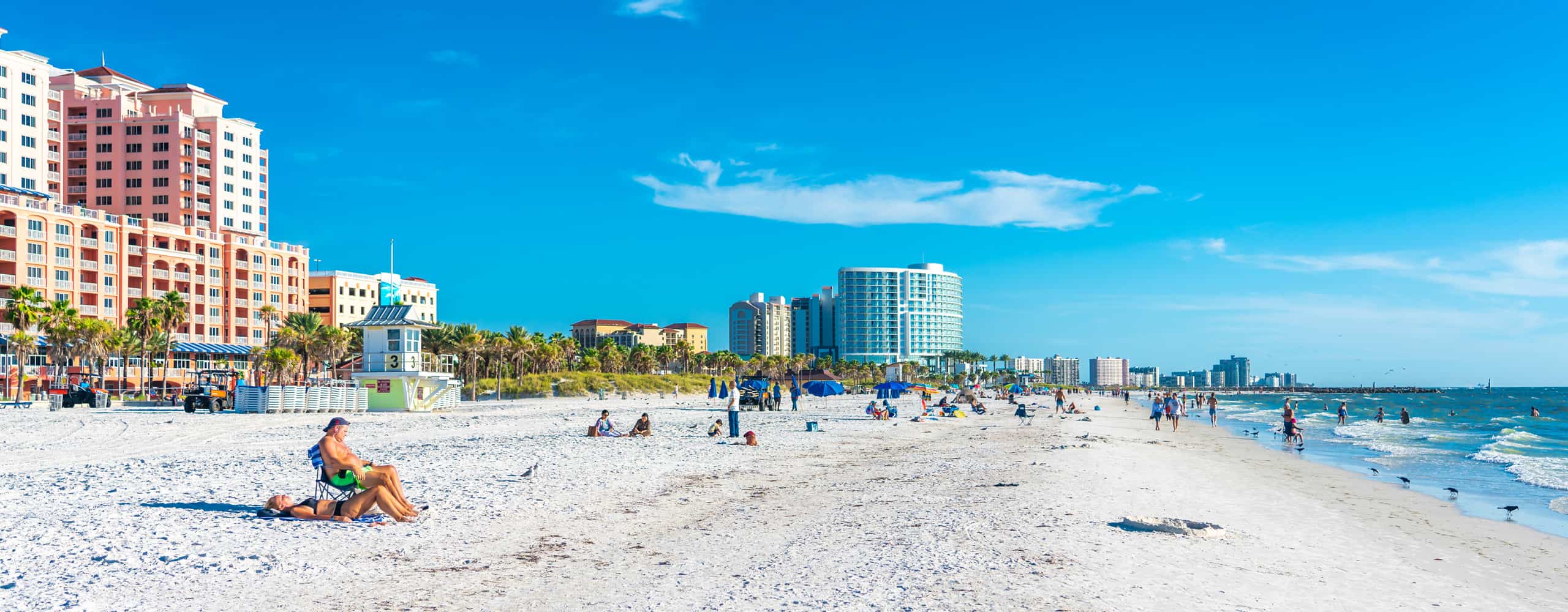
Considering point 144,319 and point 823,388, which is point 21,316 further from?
point 823,388

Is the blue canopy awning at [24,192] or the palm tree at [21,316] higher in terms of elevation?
the blue canopy awning at [24,192]

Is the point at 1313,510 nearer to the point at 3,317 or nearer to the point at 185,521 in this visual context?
the point at 185,521

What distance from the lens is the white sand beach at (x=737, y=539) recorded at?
736 cm

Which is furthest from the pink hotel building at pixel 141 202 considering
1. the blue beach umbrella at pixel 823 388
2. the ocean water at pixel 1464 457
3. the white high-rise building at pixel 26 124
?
the ocean water at pixel 1464 457

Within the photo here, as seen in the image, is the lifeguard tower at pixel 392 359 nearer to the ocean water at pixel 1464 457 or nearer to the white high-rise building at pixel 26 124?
the ocean water at pixel 1464 457

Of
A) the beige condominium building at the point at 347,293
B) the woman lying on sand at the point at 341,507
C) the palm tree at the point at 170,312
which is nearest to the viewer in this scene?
the woman lying on sand at the point at 341,507

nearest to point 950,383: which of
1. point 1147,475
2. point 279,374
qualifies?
point 279,374

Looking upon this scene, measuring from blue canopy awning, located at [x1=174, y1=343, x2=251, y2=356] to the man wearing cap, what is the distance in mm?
72069

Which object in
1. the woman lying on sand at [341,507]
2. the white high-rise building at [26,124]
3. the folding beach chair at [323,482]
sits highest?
the white high-rise building at [26,124]

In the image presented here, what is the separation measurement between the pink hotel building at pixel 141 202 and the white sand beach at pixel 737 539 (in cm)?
6453

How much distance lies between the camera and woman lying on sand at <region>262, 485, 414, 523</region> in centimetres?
972

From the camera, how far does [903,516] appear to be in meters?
11.5

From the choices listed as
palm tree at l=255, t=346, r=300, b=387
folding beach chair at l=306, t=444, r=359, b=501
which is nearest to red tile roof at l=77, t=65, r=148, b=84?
palm tree at l=255, t=346, r=300, b=387

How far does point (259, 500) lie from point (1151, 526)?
1005 centimetres
